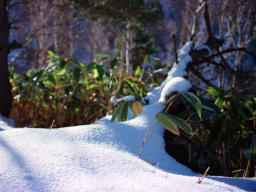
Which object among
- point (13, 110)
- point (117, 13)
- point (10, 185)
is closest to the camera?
point (10, 185)

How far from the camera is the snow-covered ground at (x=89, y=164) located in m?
0.38

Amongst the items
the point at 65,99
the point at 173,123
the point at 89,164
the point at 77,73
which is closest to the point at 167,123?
the point at 173,123

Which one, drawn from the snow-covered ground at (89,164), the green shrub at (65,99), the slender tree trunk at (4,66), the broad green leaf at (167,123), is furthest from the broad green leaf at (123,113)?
the slender tree trunk at (4,66)

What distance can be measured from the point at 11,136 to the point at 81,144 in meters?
0.22

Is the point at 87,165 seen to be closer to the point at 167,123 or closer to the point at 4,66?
the point at 167,123

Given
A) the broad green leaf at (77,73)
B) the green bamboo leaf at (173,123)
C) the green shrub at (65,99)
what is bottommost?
the green shrub at (65,99)

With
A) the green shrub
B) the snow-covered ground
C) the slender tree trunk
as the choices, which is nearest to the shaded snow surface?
the snow-covered ground

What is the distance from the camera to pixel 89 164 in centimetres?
46

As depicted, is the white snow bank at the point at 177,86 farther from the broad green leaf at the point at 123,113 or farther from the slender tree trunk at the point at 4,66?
the slender tree trunk at the point at 4,66

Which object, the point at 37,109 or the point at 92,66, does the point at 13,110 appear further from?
the point at 92,66

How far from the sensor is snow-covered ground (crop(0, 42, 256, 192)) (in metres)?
0.38

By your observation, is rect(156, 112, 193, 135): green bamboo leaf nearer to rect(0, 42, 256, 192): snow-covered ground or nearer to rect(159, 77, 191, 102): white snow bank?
rect(0, 42, 256, 192): snow-covered ground

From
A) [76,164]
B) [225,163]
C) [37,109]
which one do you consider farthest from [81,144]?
[37,109]

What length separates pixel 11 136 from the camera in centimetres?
56
